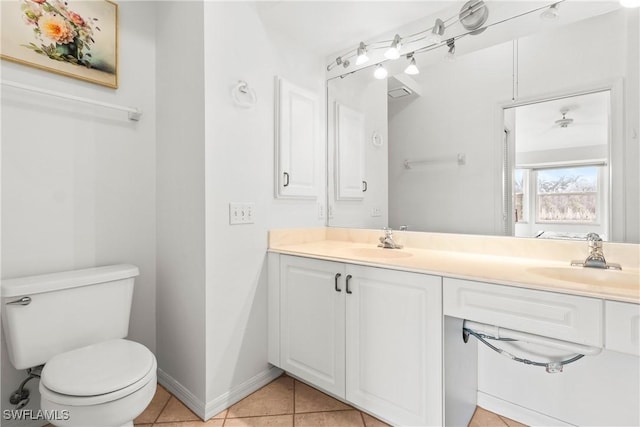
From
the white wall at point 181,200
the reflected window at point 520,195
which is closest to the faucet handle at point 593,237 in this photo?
the reflected window at point 520,195

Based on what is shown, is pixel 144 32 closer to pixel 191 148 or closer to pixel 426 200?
pixel 191 148

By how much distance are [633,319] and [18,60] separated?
259 cm

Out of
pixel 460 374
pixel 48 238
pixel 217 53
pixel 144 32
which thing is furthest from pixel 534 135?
pixel 48 238

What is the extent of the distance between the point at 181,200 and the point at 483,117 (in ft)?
5.63

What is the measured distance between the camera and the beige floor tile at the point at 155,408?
1532 mm

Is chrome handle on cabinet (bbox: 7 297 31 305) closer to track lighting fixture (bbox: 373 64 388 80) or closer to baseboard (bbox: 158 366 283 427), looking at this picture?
baseboard (bbox: 158 366 283 427)

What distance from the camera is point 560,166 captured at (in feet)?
4.91

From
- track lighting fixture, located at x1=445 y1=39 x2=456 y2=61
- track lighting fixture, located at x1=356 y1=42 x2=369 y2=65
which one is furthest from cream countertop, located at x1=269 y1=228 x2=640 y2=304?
track lighting fixture, located at x1=356 y1=42 x2=369 y2=65

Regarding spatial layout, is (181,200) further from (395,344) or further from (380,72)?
(380,72)

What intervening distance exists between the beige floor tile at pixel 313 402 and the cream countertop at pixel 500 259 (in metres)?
0.81

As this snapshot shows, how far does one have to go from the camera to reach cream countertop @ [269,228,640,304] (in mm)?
1072

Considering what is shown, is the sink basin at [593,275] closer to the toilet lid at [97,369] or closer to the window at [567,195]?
the window at [567,195]

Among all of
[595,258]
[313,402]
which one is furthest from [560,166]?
[313,402]

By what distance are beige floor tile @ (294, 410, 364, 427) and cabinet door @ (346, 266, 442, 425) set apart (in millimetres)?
116
